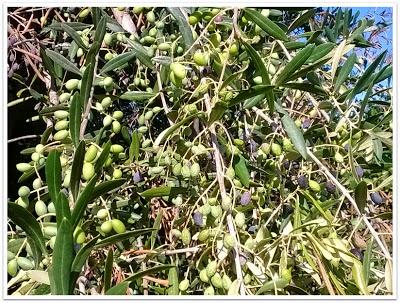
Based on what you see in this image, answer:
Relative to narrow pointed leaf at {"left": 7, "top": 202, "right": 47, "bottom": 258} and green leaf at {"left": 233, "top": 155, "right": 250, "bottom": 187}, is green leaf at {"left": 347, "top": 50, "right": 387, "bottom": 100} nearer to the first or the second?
green leaf at {"left": 233, "top": 155, "right": 250, "bottom": 187}

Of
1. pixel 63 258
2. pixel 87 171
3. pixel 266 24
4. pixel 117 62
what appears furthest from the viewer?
pixel 117 62

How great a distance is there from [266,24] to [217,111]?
0.18m

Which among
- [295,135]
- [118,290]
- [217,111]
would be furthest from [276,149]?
[118,290]

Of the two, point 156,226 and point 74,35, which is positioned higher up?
point 74,35

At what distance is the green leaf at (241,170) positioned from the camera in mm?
877

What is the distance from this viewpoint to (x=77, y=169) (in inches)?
30.8

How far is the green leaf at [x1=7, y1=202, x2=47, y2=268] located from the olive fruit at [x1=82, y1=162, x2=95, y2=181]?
0.10 metres

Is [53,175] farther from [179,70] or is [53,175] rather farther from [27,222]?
[179,70]

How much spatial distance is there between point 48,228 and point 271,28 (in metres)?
0.47

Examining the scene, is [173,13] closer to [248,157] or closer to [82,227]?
[248,157]

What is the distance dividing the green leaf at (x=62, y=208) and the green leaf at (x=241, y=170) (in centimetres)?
29

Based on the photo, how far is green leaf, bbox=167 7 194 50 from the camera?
0.95 metres

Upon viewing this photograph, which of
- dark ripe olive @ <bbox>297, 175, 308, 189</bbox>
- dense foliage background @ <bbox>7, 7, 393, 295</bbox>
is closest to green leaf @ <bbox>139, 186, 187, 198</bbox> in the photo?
dense foliage background @ <bbox>7, 7, 393, 295</bbox>

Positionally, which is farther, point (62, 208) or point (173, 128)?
point (173, 128)
